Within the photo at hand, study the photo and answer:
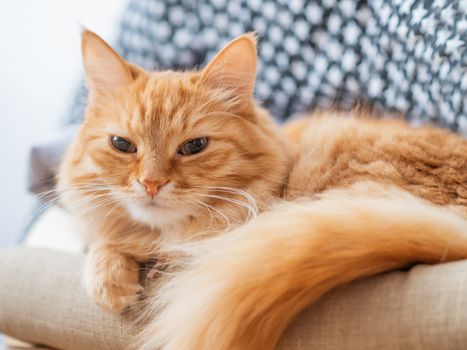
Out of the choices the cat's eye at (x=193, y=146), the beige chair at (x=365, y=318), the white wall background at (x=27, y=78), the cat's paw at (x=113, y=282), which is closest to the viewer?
the beige chair at (x=365, y=318)

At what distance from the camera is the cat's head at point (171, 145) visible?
126 centimetres

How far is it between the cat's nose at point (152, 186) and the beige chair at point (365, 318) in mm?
283

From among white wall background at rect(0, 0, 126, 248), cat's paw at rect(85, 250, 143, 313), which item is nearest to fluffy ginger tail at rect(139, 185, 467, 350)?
cat's paw at rect(85, 250, 143, 313)

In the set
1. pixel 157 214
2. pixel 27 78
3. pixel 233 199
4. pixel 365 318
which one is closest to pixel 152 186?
pixel 157 214

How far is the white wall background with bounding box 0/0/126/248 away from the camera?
3070 millimetres

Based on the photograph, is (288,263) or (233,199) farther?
(233,199)

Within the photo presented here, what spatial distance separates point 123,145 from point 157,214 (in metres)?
0.20

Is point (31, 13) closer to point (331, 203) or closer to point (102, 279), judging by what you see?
point (102, 279)

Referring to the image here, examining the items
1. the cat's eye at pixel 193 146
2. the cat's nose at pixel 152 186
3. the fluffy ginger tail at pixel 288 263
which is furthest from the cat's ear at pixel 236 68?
the fluffy ginger tail at pixel 288 263

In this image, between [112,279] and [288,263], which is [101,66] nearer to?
[112,279]

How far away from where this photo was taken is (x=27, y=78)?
314cm

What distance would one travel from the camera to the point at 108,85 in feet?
4.64

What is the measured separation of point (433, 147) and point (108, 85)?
0.83 metres

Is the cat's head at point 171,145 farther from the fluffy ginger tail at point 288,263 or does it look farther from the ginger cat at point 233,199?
the fluffy ginger tail at point 288,263
